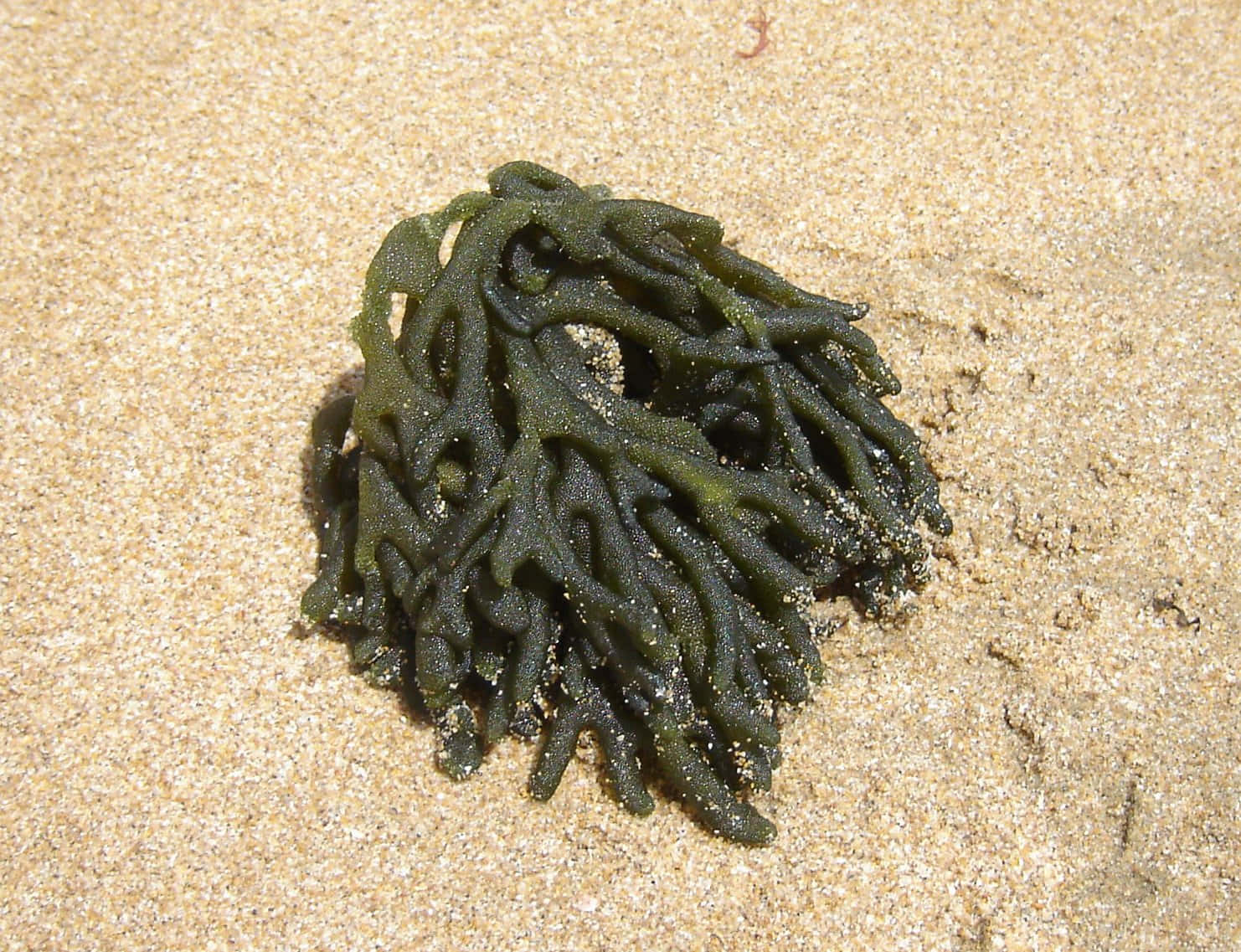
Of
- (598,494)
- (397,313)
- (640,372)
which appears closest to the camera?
(598,494)

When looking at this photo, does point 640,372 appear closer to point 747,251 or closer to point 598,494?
point 598,494

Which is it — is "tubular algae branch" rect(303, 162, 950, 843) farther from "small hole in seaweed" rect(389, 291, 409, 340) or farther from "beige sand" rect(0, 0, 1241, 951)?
"small hole in seaweed" rect(389, 291, 409, 340)

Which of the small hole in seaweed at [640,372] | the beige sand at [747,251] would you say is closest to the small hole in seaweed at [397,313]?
the beige sand at [747,251]

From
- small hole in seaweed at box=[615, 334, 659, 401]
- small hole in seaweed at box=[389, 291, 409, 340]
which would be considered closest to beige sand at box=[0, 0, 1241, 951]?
small hole in seaweed at box=[389, 291, 409, 340]

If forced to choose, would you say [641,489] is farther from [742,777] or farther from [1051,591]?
[1051,591]

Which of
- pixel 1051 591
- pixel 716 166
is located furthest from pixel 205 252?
pixel 1051 591

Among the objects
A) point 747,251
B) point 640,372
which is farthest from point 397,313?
point 747,251

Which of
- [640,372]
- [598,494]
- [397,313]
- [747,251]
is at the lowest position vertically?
[397,313]
